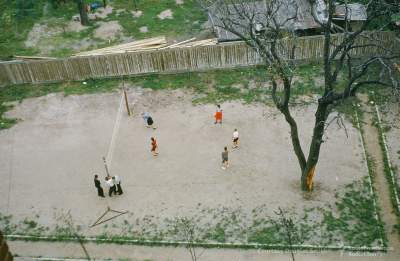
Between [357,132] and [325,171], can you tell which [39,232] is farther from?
[357,132]

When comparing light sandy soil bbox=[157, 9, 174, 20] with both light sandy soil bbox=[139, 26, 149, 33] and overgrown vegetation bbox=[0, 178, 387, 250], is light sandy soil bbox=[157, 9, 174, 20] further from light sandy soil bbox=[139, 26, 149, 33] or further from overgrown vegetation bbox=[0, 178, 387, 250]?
overgrown vegetation bbox=[0, 178, 387, 250]

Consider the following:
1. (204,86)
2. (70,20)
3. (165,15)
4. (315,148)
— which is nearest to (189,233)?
(315,148)

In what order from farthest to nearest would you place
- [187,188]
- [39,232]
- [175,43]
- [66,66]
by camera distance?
[175,43], [66,66], [187,188], [39,232]

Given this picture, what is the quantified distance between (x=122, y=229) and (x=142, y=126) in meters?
7.16

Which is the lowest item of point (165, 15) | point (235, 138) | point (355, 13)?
point (235, 138)

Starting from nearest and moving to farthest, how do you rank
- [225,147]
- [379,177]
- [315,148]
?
[315,148] < [379,177] < [225,147]

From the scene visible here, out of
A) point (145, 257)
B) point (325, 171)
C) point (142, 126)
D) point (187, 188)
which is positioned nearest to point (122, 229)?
point (145, 257)

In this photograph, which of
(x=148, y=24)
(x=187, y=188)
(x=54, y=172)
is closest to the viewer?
(x=187, y=188)

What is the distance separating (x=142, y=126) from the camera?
26938 millimetres

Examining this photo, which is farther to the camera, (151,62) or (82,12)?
(82,12)

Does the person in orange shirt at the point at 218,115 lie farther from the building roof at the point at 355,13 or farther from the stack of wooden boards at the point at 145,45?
the building roof at the point at 355,13

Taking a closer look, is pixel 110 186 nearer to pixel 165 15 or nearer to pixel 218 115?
pixel 218 115

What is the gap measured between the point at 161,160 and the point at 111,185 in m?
3.14

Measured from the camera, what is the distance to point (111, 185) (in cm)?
2236
